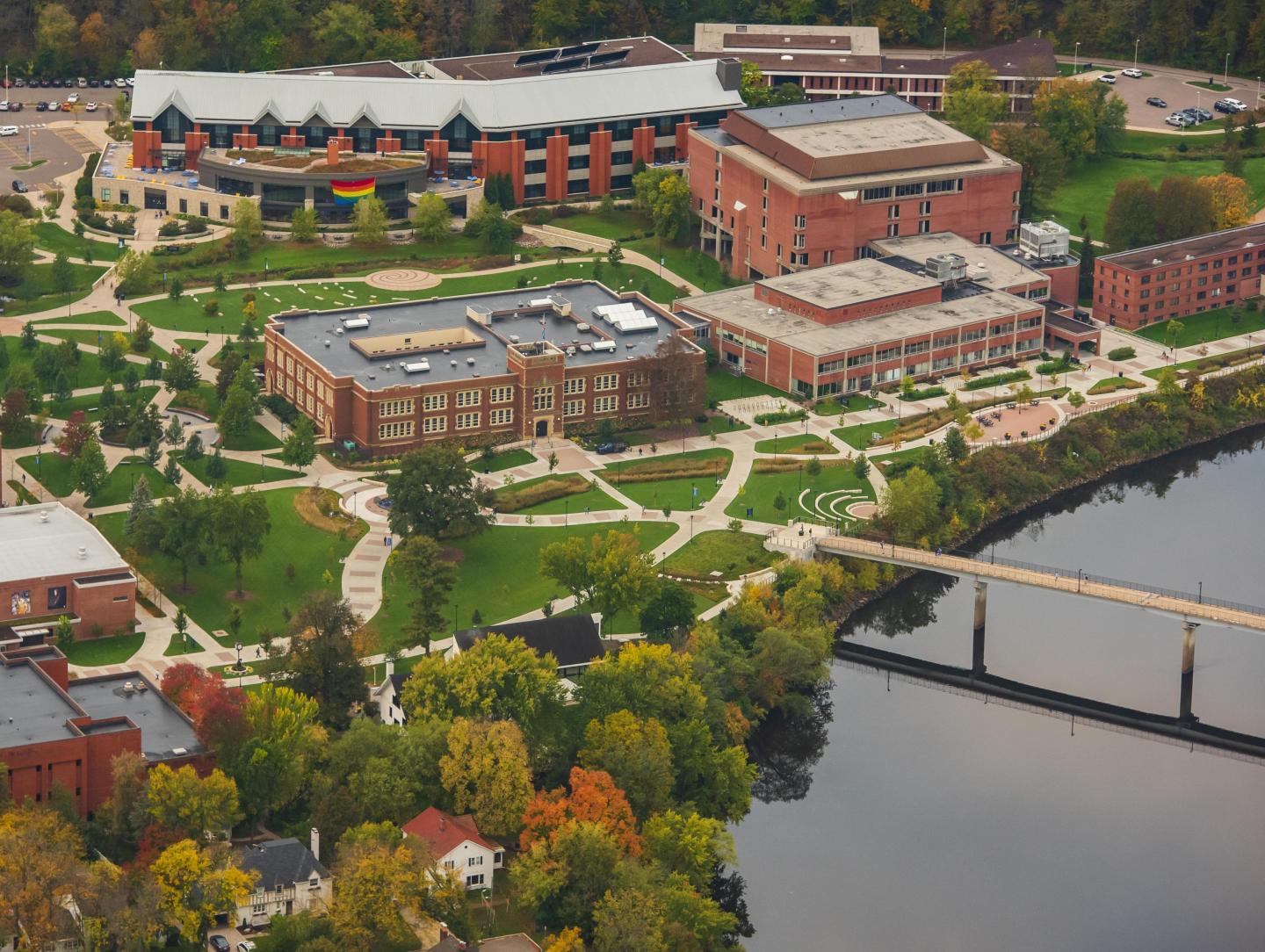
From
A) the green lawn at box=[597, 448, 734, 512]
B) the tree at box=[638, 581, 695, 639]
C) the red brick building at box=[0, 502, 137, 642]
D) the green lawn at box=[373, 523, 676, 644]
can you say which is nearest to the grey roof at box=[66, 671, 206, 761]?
the red brick building at box=[0, 502, 137, 642]

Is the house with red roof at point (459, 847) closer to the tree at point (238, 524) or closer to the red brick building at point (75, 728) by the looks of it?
the red brick building at point (75, 728)

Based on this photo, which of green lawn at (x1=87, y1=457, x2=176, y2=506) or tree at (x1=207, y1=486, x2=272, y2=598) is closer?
tree at (x1=207, y1=486, x2=272, y2=598)

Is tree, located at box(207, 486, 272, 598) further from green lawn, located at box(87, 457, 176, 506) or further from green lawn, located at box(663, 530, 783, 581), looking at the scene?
green lawn, located at box(663, 530, 783, 581)

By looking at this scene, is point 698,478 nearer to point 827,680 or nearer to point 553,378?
point 553,378

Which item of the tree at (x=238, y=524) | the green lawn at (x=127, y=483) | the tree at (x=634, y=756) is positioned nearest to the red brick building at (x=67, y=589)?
the tree at (x=238, y=524)

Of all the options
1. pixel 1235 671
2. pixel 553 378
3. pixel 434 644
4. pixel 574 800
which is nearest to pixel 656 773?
pixel 574 800

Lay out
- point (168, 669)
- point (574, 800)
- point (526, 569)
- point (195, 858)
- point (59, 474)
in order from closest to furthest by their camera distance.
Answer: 1. point (195, 858)
2. point (574, 800)
3. point (168, 669)
4. point (526, 569)
5. point (59, 474)

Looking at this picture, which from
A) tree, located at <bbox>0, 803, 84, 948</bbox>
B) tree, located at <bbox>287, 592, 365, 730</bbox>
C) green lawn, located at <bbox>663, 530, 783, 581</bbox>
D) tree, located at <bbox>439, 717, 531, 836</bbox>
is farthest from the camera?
green lawn, located at <bbox>663, 530, 783, 581</bbox>
